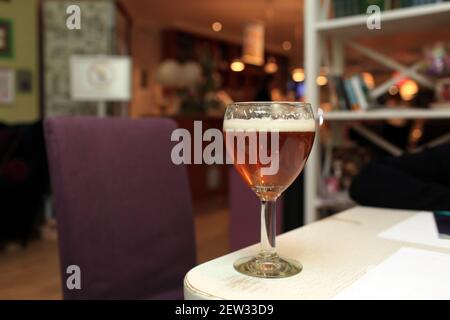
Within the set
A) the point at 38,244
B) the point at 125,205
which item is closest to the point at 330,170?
the point at 125,205

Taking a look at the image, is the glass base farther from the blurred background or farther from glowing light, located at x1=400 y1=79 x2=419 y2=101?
glowing light, located at x1=400 y1=79 x2=419 y2=101

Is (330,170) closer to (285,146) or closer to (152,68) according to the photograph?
(285,146)

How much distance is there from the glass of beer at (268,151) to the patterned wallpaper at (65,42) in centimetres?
413

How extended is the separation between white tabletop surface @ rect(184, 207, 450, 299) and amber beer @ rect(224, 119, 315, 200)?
10cm

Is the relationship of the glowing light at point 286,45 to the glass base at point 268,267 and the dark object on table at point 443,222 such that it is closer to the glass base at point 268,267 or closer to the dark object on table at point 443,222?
the dark object on table at point 443,222

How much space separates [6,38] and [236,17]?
3.56m

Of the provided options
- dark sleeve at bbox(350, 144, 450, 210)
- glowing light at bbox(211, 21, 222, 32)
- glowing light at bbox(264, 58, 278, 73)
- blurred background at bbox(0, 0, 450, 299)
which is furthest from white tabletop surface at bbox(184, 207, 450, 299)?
glowing light at bbox(264, 58, 278, 73)

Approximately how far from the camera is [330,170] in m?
2.23

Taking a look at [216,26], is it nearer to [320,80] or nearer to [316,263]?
[320,80]

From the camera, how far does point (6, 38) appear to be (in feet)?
13.6

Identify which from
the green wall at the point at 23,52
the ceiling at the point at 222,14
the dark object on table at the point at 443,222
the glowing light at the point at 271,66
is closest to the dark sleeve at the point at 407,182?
the dark object on table at the point at 443,222

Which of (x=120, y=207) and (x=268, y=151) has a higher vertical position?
(x=268, y=151)

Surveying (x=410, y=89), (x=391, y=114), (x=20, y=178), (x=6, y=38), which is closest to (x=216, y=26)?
(x=410, y=89)

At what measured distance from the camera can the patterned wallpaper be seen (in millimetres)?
4277
